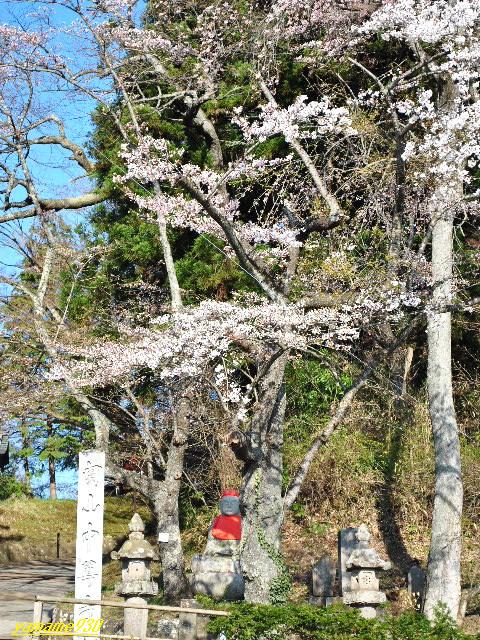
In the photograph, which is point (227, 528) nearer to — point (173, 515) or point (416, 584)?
point (173, 515)

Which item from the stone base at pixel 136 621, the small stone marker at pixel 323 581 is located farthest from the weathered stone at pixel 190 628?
the small stone marker at pixel 323 581

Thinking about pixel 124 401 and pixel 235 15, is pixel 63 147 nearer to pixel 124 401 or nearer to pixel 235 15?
pixel 235 15

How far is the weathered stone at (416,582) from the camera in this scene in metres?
10.5

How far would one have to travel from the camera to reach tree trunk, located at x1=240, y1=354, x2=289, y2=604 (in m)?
8.99

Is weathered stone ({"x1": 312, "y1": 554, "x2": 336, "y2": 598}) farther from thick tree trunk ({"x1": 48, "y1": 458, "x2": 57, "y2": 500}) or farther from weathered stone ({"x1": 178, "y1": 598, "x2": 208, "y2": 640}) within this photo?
thick tree trunk ({"x1": 48, "y1": 458, "x2": 57, "y2": 500})

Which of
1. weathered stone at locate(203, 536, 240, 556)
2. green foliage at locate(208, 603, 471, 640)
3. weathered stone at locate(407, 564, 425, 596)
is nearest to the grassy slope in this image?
weathered stone at locate(203, 536, 240, 556)

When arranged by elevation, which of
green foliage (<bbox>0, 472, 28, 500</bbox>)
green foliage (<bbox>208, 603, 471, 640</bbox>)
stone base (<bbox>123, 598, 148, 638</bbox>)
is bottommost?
stone base (<bbox>123, 598, 148, 638</bbox>)

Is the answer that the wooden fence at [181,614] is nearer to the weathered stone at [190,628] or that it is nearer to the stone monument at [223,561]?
the weathered stone at [190,628]

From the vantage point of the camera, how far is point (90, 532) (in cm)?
886

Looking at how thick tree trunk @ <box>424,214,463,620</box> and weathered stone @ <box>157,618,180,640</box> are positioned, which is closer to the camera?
weathered stone @ <box>157,618,180,640</box>

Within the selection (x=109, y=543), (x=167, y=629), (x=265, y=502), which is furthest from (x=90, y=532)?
(x=109, y=543)

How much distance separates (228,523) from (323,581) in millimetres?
1811

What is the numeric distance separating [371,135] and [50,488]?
1749 centimetres

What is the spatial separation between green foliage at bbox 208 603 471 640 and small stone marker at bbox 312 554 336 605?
3459 mm
